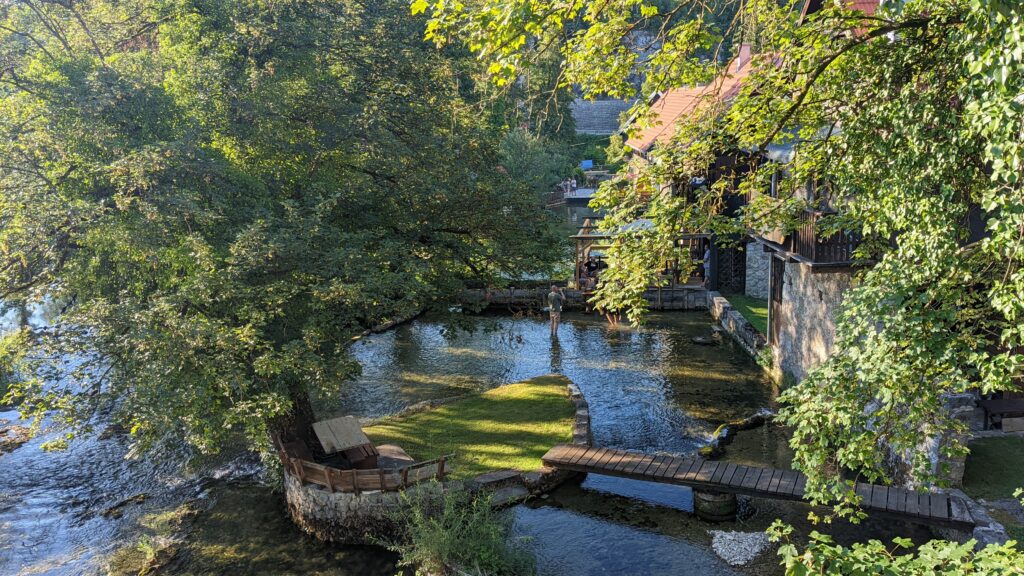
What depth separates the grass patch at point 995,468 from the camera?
12.5m

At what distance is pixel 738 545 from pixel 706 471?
1.66m

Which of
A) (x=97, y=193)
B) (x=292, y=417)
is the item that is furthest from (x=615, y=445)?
(x=97, y=193)

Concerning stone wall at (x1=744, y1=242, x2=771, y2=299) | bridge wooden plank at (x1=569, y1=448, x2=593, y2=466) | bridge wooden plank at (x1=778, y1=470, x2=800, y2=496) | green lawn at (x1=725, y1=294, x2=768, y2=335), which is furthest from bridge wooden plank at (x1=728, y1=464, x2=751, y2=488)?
stone wall at (x1=744, y1=242, x2=771, y2=299)

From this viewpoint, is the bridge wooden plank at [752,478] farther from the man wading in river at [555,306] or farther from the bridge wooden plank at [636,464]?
the man wading in river at [555,306]

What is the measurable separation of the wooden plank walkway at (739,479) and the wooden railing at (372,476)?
2682 mm

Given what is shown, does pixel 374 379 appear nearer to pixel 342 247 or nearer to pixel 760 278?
pixel 342 247

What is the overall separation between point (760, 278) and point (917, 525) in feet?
55.8

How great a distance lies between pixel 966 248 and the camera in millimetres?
7191

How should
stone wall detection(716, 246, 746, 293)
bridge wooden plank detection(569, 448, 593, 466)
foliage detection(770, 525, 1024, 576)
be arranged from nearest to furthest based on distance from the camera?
foliage detection(770, 525, 1024, 576) → bridge wooden plank detection(569, 448, 593, 466) → stone wall detection(716, 246, 746, 293)

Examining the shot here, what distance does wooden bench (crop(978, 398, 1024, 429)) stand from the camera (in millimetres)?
14320

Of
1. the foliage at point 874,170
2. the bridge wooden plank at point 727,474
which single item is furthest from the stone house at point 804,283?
the bridge wooden plank at point 727,474

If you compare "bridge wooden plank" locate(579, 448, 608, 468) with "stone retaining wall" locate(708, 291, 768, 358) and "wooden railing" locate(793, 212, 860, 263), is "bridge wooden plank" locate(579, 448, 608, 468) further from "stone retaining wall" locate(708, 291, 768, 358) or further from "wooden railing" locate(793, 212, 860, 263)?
"stone retaining wall" locate(708, 291, 768, 358)

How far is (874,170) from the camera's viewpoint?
26.4 feet

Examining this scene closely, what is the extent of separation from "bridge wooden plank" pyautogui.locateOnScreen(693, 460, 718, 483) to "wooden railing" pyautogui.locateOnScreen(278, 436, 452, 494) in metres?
4.77
